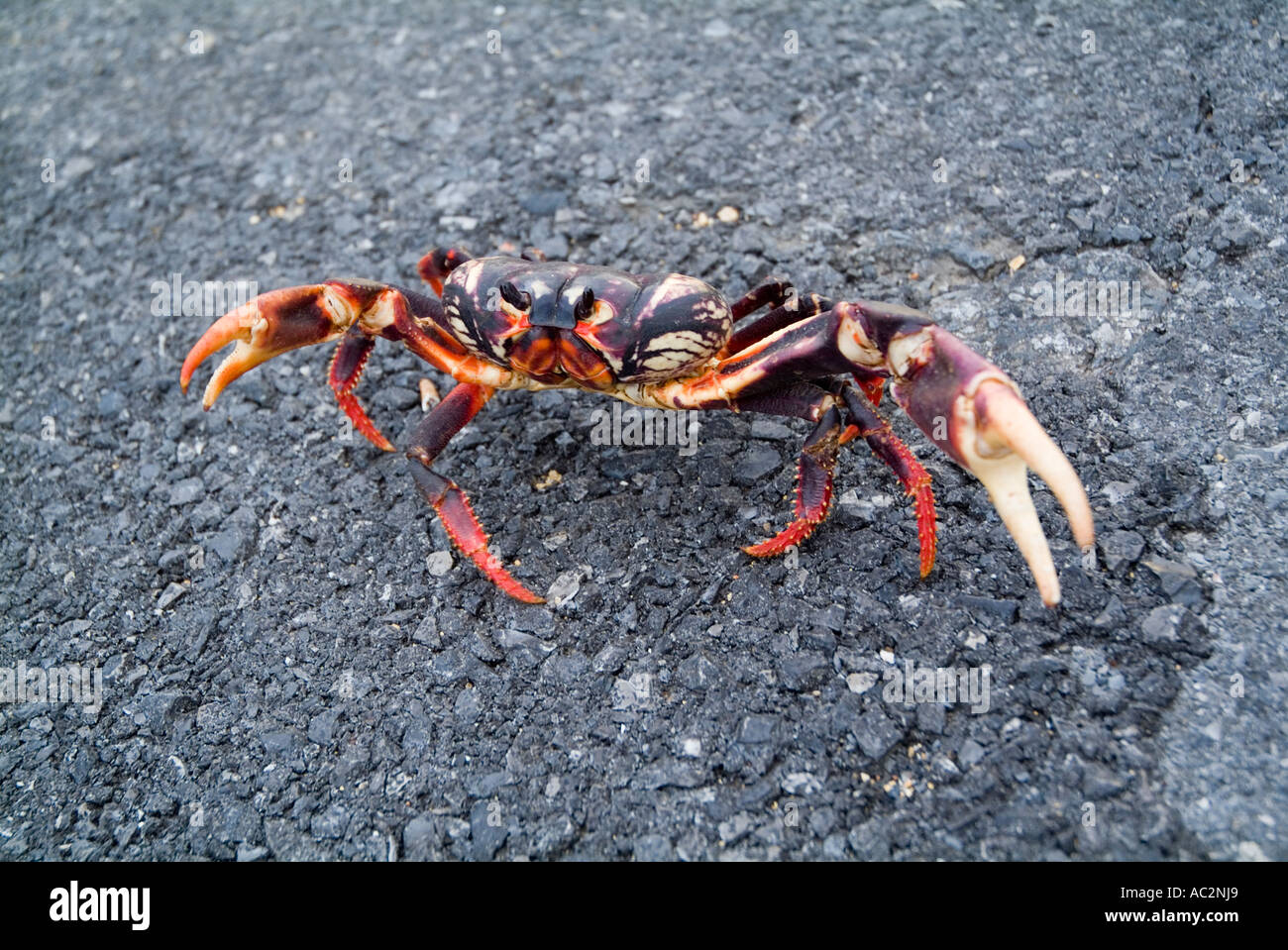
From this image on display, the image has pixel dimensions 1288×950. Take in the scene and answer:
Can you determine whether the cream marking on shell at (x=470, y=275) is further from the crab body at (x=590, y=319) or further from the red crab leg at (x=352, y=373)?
the red crab leg at (x=352, y=373)

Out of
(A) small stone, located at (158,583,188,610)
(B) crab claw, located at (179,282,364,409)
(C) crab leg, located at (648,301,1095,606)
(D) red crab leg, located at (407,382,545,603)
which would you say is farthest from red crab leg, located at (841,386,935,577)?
(A) small stone, located at (158,583,188,610)

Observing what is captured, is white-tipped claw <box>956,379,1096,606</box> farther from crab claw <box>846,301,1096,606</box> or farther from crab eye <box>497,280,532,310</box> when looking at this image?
crab eye <box>497,280,532,310</box>

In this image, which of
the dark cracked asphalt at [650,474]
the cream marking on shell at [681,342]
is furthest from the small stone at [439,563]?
the cream marking on shell at [681,342]

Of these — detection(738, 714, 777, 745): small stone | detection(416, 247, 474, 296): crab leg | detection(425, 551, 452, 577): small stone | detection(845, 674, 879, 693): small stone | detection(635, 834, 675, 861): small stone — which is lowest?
detection(635, 834, 675, 861): small stone

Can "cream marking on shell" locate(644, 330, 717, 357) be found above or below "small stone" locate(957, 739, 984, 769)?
above

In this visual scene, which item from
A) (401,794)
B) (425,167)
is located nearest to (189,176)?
(425,167)

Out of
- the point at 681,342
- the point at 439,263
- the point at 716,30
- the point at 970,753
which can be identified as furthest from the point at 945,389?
the point at 716,30
